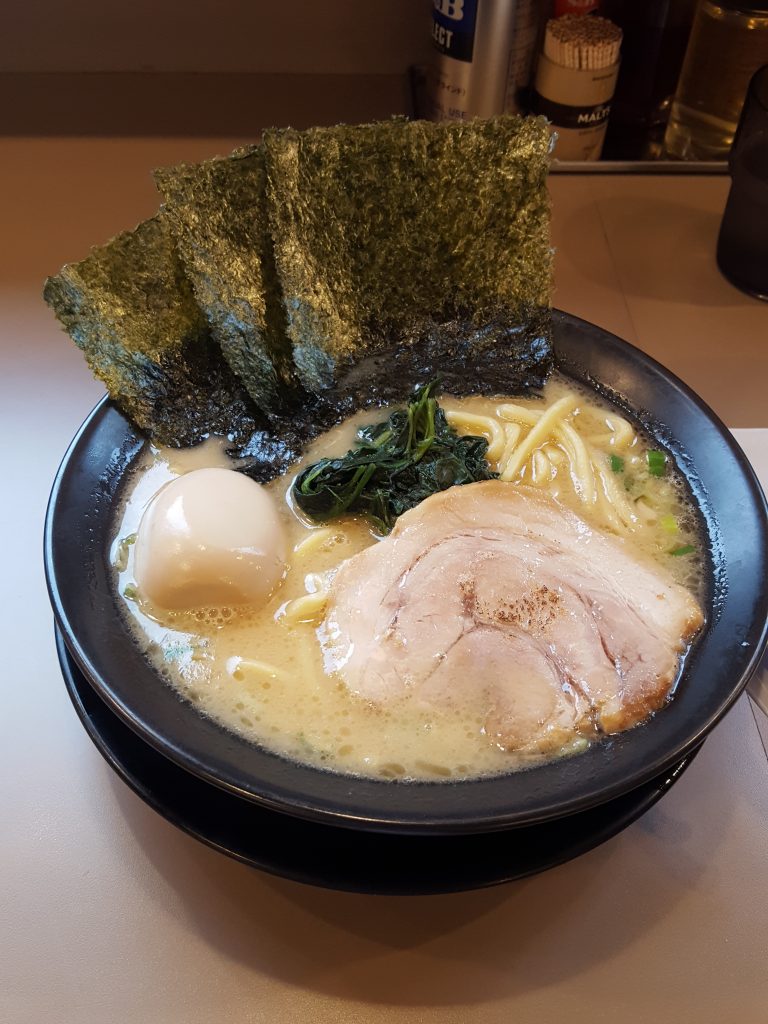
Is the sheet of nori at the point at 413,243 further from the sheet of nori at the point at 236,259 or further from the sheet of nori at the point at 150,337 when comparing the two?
the sheet of nori at the point at 150,337

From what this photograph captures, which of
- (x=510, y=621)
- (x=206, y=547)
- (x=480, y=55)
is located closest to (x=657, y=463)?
(x=510, y=621)

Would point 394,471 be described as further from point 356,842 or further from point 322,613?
point 356,842

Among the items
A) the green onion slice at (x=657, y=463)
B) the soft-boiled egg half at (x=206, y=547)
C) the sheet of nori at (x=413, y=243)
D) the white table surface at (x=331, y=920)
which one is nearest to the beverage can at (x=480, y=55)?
the sheet of nori at (x=413, y=243)

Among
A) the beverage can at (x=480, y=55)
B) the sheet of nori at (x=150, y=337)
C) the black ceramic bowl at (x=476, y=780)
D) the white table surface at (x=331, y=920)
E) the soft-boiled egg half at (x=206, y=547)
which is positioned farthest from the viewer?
the beverage can at (x=480, y=55)

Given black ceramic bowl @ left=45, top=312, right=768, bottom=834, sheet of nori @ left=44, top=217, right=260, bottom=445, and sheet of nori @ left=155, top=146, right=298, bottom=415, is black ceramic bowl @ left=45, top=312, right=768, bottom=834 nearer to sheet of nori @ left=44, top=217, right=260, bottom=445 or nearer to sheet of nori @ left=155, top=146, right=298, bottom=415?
sheet of nori @ left=44, top=217, right=260, bottom=445

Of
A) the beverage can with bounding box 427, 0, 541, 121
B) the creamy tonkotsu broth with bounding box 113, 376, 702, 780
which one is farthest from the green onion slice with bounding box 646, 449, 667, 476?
the beverage can with bounding box 427, 0, 541, 121

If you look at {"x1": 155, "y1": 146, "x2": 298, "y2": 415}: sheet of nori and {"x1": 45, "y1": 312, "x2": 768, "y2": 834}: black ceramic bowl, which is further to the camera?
{"x1": 155, "y1": 146, "x2": 298, "y2": 415}: sheet of nori

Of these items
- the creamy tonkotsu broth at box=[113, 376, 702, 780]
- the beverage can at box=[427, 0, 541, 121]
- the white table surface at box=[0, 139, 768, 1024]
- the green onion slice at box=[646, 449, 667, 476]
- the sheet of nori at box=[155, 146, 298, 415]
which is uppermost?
the beverage can at box=[427, 0, 541, 121]
